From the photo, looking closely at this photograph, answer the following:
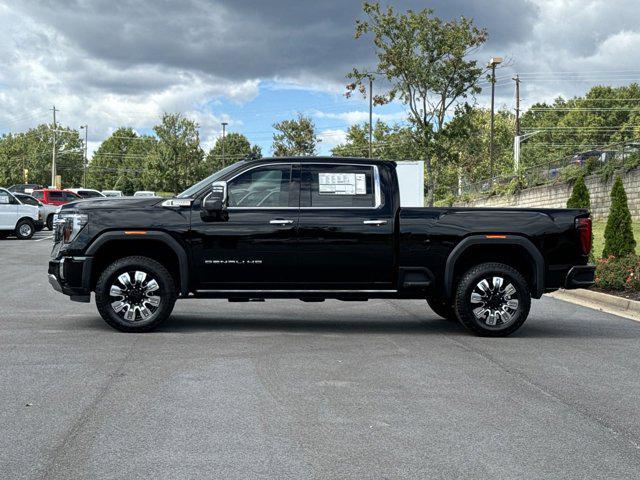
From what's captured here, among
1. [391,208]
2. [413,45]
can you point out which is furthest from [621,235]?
[413,45]

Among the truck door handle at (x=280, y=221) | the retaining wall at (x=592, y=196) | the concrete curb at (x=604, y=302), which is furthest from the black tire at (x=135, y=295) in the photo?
the retaining wall at (x=592, y=196)

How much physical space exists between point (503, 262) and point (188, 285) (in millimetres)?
4011

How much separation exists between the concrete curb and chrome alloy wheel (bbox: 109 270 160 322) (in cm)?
685

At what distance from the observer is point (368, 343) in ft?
30.6

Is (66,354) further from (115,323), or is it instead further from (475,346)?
(475,346)

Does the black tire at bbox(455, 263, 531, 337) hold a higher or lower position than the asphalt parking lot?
higher

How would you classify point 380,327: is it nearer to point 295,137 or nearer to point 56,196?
point 56,196

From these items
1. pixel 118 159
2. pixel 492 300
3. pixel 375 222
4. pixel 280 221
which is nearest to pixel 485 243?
pixel 492 300

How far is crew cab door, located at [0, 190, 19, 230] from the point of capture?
1266 inches

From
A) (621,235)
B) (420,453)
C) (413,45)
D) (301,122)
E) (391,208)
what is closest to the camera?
(420,453)

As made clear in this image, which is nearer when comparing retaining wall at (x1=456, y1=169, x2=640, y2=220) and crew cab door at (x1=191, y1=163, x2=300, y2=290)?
crew cab door at (x1=191, y1=163, x2=300, y2=290)

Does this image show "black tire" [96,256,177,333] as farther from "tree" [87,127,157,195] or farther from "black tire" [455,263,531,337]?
"tree" [87,127,157,195]

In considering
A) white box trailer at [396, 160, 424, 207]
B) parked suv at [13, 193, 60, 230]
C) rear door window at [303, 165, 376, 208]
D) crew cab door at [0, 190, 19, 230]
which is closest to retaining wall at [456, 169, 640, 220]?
white box trailer at [396, 160, 424, 207]

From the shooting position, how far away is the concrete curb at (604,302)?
12.5 m
